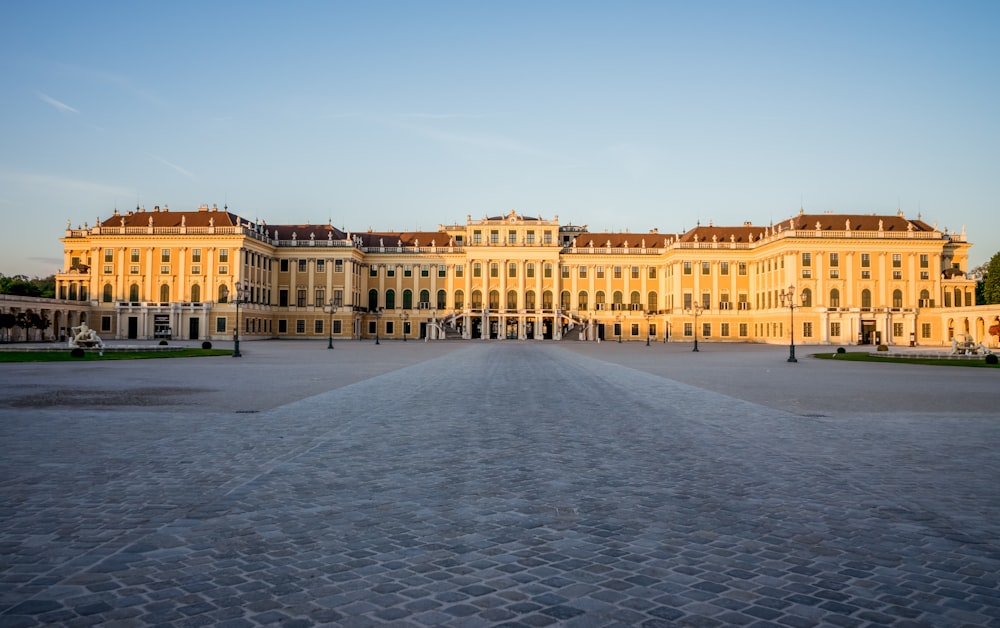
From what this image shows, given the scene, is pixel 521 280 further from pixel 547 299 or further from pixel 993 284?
pixel 993 284

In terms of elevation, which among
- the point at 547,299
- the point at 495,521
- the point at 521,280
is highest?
the point at 521,280

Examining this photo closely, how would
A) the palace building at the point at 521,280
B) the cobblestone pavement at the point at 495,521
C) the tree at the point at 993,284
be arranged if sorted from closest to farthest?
the cobblestone pavement at the point at 495,521 < the palace building at the point at 521,280 < the tree at the point at 993,284

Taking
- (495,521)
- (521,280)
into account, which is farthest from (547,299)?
(495,521)

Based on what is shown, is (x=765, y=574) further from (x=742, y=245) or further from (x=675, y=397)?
(x=742, y=245)

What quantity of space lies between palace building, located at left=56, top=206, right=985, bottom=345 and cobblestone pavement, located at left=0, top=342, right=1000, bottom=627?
60261 millimetres

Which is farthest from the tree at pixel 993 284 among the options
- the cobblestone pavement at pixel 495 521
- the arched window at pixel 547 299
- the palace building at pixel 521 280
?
the cobblestone pavement at pixel 495 521

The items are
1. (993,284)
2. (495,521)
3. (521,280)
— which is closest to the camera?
(495,521)

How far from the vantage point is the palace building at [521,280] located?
79438 mm

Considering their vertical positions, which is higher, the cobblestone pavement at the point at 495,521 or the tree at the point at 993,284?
the tree at the point at 993,284

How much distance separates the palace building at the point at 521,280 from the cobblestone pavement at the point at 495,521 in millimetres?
60261

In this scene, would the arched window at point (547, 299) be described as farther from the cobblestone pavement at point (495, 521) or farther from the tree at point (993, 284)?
the cobblestone pavement at point (495, 521)

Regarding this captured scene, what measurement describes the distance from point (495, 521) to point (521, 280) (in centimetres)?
9341

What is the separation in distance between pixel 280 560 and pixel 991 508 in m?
6.44

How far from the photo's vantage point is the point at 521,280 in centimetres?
9925
